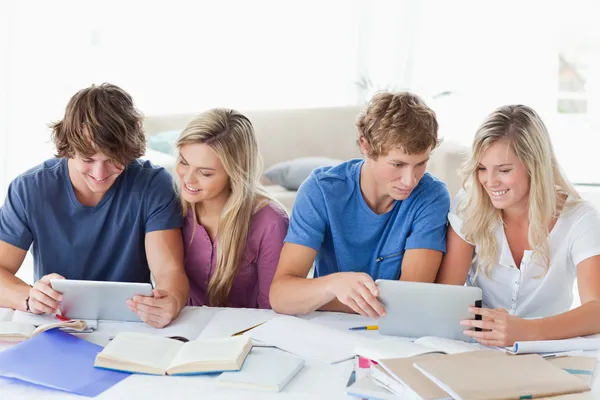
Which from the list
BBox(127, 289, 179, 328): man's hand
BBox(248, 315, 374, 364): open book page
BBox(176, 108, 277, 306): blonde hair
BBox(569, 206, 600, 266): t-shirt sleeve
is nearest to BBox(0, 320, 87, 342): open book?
BBox(127, 289, 179, 328): man's hand

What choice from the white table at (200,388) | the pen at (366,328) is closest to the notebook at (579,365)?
the white table at (200,388)

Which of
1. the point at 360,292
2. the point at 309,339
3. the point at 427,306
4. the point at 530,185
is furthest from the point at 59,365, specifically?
the point at 530,185

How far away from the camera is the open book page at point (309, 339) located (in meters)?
1.49

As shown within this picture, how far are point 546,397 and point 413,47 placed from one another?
13.5ft

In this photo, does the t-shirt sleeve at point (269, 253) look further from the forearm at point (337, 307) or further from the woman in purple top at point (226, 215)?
the forearm at point (337, 307)

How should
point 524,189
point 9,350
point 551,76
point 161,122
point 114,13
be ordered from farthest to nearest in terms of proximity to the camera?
point 551,76 → point 114,13 → point 161,122 → point 524,189 → point 9,350

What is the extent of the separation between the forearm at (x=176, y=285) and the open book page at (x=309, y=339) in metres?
0.24

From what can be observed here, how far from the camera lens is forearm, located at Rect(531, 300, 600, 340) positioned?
1.55m

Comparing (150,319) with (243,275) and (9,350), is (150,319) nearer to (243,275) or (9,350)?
(9,350)

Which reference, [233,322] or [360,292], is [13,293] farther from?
[360,292]

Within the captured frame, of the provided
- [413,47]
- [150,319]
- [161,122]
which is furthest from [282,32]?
[150,319]

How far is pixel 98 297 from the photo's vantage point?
1620mm

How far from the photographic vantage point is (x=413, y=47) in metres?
5.12

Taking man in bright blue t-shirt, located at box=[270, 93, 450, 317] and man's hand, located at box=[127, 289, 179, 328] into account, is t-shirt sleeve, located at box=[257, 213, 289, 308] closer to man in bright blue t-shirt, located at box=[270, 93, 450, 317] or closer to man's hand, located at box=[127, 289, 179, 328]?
man in bright blue t-shirt, located at box=[270, 93, 450, 317]
